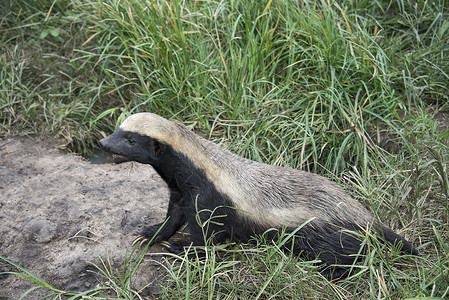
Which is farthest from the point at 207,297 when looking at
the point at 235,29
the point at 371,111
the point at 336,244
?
the point at 235,29

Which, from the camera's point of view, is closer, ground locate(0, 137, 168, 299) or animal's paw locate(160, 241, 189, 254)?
ground locate(0, 137, 168, 299)

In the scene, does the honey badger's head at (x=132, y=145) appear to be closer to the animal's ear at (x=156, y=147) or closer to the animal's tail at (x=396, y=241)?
the animal's ear at (x=156, y=147)

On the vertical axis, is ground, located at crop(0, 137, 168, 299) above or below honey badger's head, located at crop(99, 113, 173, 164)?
below

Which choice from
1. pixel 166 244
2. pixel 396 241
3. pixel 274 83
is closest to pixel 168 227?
pixel 166 244

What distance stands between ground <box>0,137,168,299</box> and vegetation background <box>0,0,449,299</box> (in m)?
0.63

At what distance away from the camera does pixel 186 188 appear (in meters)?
3.64

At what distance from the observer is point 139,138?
11.4 ft

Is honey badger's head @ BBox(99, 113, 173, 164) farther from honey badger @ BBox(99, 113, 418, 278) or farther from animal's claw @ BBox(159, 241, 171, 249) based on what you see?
animal's claw @ BBox(159, 241, 171, 249)

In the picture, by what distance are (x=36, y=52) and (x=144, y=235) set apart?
3376 mm

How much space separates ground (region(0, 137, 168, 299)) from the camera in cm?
366

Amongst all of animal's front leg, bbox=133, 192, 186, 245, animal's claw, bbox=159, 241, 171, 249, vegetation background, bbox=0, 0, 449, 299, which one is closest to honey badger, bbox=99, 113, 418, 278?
animal's front leg, bbox=133, 192, 186, 245

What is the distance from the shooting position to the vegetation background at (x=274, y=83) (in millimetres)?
4598

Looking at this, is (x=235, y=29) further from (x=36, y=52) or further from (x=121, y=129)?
(x=36, y=52)

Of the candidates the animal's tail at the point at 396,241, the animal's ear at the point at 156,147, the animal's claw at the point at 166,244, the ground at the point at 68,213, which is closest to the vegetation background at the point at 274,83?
the animal's tail at the point at 396,241
